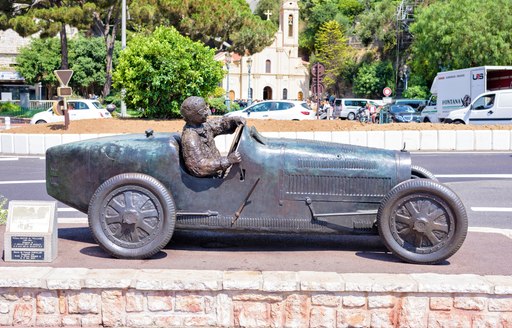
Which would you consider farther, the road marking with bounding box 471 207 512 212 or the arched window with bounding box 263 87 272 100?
the arched window with bounding box 263 87 272 100

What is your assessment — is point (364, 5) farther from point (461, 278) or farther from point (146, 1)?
point (461, 278)

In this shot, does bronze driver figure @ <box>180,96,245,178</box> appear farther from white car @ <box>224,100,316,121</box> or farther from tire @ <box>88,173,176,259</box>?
white car @ <box>224,100,316,121</box>

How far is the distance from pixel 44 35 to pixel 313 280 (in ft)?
122

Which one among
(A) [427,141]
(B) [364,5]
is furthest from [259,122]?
(B) [364,5]

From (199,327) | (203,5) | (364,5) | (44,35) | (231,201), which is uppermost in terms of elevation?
(364,5)

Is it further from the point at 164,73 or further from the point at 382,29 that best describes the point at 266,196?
the point at 382,29

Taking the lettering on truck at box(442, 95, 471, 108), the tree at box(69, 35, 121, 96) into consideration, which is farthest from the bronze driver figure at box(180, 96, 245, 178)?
the tree at box(69, 35, 121, 96)

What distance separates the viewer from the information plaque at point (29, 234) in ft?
17.7

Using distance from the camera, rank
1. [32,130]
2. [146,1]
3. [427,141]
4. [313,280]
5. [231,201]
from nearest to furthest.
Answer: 1. [313,280]
2. [231,201]
3. [427,141]
4. [32,130]
5. [146,1]

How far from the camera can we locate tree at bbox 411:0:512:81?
44.8 metres

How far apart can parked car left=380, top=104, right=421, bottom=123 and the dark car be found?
102ft

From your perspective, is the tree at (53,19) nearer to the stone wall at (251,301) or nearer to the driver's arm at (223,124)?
the driver's arm at (223,124)

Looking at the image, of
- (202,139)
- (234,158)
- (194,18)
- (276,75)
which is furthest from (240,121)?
(276,75)

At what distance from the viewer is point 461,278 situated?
15.9ft
